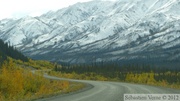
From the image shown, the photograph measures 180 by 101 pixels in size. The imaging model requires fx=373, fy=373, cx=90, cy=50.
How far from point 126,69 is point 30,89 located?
14547 centimetres

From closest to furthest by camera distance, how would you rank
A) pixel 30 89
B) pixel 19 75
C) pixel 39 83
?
1. pixel 19 75
2. pixel 30 89
3. pixel 39 83

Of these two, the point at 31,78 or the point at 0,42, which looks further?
the point at 0,42

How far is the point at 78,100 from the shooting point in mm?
27906

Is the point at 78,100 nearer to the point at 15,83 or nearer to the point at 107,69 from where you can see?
the point at 15,83

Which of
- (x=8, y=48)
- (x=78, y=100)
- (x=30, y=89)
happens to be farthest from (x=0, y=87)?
(x=8, y=48)

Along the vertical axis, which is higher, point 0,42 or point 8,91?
point 0,42

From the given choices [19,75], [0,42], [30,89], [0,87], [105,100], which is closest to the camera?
[105,100]

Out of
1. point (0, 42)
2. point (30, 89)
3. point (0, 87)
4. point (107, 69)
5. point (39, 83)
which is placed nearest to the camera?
point (0, 87)

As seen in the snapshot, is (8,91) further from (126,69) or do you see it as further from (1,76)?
(126,69)

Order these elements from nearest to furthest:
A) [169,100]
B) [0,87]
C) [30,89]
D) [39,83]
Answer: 1. [169,100]
2. [0,87]
3. [30,89]
4. [39,83]

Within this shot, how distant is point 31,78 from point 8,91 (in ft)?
31.1

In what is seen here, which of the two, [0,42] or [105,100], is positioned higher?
[0,42]

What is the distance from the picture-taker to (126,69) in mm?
190750

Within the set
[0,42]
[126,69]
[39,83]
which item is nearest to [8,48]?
[0,42]
